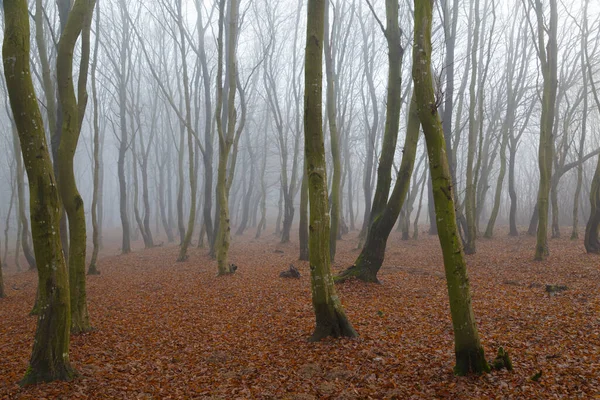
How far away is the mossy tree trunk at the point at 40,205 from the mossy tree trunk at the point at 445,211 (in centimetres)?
354

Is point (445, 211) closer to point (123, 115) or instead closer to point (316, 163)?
point (316, 163)

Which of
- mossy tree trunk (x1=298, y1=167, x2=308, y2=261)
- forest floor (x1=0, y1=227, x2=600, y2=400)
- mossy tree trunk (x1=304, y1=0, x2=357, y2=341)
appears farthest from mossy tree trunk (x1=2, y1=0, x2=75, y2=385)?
mossy tree trunk (x1=298, y1=167, x2=308, y2=261)

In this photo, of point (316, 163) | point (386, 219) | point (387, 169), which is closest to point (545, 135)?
point (387, 169)

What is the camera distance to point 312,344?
16.3ft

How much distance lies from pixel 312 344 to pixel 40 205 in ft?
11.0

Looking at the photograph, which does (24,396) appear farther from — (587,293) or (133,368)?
(587,293)

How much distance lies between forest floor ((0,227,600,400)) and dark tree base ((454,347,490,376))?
0.07 metres

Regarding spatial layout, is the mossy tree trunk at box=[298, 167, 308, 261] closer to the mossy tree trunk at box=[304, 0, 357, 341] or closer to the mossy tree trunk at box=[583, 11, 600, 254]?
the mossy tree trunk at box=[304, 0, 357, 341]

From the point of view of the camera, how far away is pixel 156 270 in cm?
1222

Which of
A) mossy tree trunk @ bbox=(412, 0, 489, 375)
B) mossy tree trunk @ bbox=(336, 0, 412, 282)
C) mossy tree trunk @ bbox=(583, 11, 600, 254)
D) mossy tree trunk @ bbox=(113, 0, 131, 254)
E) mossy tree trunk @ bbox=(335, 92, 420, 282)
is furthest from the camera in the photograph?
mossy tree trunk @ bbox=(113, 0, 131, 254)

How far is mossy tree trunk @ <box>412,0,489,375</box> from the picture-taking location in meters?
3.57

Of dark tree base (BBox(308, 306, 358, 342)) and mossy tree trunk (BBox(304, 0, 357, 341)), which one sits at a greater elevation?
mossy tree trunk (BBox(304, 0, 357, 341))

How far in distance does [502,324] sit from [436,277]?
3791mm

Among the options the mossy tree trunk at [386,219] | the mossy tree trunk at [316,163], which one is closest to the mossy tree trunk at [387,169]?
the mossy tree trunk at [386,219]
